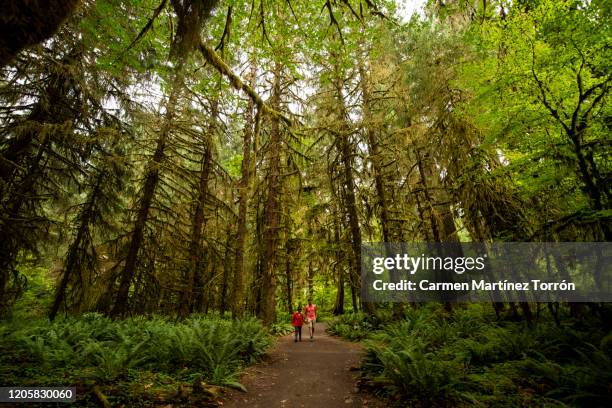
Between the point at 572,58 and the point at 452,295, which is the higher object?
the point at 572,58

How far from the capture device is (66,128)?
23.9ft

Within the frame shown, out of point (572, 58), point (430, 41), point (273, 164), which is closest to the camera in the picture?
point (572, 58)

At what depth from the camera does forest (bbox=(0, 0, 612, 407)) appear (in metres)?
4.88

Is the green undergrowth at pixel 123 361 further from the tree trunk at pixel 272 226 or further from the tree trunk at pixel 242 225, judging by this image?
the tree trunk at pixel 272 226

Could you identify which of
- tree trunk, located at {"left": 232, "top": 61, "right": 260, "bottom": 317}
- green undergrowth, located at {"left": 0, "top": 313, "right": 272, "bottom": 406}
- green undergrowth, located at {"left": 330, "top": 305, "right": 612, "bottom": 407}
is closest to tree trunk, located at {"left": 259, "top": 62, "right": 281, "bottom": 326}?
tree trunk, located at {"left": 232, "top": 61, "right": 260, "bottom": 317}

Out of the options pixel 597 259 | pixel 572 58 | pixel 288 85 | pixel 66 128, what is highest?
pixel 288 85

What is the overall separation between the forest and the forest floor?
0.36 meters

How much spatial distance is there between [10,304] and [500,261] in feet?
48.3

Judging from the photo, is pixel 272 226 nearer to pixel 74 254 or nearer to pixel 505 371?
pixel 74 254

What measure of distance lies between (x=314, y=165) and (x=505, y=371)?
10937 mm

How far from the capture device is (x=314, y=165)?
1454cm

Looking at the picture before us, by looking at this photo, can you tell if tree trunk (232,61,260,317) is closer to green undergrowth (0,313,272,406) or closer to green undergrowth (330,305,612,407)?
green undergrowth (0,313,272,406)

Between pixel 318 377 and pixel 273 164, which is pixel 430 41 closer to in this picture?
pixel 273 164

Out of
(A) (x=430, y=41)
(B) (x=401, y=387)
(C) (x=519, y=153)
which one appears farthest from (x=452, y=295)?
(A) (x=430, y=41)
